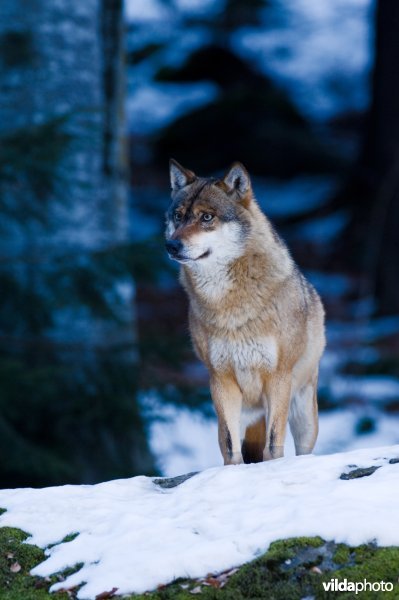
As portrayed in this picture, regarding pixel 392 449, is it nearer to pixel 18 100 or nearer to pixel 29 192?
pixel 29 192

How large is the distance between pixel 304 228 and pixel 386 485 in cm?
1407

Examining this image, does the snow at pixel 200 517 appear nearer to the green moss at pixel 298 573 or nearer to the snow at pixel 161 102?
the green moss at pixel 298 573

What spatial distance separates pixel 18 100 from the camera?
11852 mm

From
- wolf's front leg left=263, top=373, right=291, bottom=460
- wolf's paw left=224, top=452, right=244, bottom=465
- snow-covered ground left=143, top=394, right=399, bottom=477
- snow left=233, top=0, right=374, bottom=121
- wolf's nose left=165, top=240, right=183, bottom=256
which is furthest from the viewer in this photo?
snow left=233, top=0, right=374, bottom=121

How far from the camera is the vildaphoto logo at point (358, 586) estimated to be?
4.14m

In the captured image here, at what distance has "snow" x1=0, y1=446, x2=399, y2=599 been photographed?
174 inches

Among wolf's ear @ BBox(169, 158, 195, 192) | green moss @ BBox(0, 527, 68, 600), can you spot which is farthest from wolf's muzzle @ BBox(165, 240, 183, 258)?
green moss @ BBox(0, 527, 68, 600)

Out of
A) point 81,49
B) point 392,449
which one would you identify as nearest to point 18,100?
point 81,49

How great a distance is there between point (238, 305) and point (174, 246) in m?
0.59

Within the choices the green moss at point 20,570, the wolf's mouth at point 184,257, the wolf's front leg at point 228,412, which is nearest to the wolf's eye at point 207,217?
the wolf's mouth at point 184,257

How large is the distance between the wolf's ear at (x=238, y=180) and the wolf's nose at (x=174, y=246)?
68cm

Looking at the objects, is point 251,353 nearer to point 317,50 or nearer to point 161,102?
point 161,102

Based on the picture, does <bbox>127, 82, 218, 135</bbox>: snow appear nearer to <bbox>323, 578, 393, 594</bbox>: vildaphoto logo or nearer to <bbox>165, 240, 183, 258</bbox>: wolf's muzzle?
<bbox>165, 240, 183, 258</bbox>: wolf's muzzle

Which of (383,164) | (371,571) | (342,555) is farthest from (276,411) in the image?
(383,164)
